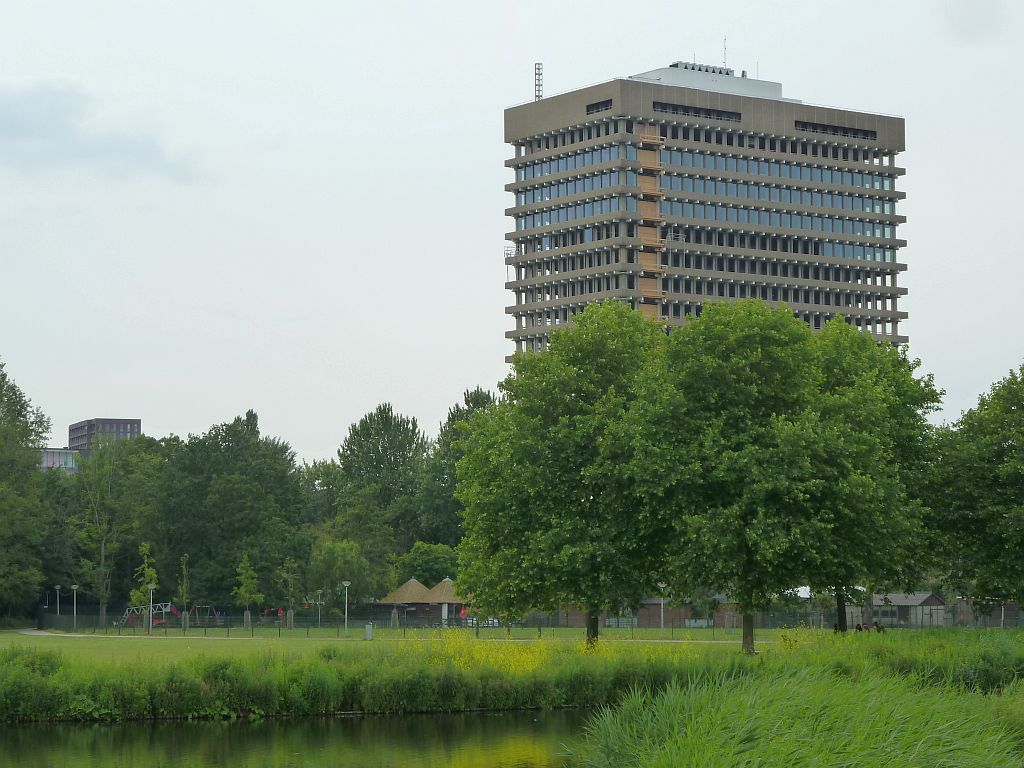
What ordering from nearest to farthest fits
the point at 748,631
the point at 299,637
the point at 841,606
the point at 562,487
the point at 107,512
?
1. the point at 748,631
2. the point at 562,487
3. the point at 841,606
4. the point at 299,637
5. the point at 107,512

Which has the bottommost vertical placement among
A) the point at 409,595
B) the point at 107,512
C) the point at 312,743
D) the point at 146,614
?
the point at 312,743

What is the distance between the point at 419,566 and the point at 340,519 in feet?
33.8

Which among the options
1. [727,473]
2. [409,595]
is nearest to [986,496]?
[727,473]

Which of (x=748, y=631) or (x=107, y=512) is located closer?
(x=748, y=631)

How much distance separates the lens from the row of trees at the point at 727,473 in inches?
2518

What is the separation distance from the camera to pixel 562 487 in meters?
69.2

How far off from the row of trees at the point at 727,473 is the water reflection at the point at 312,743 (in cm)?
1755

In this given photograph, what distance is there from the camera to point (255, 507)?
5492 inches

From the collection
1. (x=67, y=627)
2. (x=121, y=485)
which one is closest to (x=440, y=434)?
(x=121, y=485)

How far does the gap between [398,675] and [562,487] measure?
20747mm

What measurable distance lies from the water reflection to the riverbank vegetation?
1172 millimetres

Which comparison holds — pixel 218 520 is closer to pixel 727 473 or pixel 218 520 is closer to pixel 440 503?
pixel 440 503

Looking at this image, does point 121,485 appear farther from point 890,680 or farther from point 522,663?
point 890,680

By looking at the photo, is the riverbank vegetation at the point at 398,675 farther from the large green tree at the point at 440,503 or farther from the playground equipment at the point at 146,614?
the large green tree at the point at 440,503
